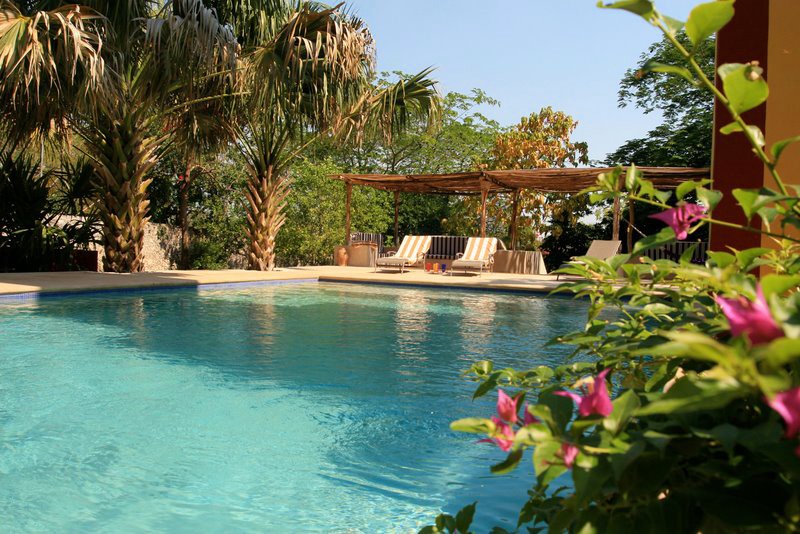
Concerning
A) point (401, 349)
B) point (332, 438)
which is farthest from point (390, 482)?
point (401, 349)

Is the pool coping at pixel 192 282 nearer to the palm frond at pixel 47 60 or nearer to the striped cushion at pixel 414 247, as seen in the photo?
the striped cushion at pixel 414 247

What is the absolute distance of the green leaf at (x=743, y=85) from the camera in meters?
0.74

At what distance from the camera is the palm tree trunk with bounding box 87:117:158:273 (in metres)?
12.5

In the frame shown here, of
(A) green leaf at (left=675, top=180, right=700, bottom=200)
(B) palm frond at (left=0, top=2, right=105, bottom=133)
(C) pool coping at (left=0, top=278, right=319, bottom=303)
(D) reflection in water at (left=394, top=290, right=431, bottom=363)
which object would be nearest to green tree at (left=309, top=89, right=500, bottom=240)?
(C) pool coping at (left=0, top=278, right=319, bottom=303)

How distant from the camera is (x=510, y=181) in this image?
16.8m

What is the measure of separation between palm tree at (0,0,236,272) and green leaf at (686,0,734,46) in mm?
10276

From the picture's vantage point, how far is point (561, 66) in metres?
21.5

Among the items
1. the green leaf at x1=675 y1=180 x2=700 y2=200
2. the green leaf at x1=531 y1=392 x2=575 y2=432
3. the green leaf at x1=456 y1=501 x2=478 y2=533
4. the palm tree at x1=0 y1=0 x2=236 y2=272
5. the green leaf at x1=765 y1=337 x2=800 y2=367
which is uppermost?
the palm tree at x1=0 y1=0 x2=236 y2=272

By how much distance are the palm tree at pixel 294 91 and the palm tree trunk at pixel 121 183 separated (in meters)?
2.26

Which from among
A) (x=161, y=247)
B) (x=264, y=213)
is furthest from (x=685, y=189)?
(x=161, y=247)

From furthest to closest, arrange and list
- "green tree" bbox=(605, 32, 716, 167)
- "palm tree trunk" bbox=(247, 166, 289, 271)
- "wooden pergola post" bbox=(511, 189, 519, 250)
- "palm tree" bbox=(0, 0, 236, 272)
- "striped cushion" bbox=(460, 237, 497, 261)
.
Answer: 1. "green tree" bbox=(605, 32, 716, 167)
2. "wooden pergola post" bbox=(511, 189, 519, 250)
3. "striped cushion" bbox=(460, 237, 497, 261)
4. "palm tree trunk" bbox=(247, 166, 289, 271)
5. "palm tree" bbox=(0, 0, 236, 272)

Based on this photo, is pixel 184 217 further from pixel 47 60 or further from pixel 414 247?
pixel 47 60

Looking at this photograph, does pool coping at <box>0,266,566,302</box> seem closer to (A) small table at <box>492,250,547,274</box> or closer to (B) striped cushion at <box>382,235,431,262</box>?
(B) striped cushion at <box>382,235,431,262</box>

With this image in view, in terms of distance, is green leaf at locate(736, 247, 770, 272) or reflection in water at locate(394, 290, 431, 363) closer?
green leaf at locate(736, 247, 770, 272)
